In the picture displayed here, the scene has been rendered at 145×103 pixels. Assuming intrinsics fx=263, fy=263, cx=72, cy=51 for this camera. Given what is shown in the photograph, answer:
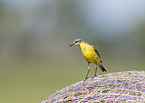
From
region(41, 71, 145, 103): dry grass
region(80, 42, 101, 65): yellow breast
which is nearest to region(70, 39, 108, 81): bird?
region(80, 42, 101, 65): yellow breast

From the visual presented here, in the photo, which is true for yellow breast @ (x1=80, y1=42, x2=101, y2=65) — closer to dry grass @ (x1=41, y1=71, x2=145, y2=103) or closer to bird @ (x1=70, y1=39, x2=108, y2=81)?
bird @ (x1=70, y1=39, x2=108, y2=81)

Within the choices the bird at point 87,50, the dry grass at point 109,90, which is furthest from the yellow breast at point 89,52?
the dry grass at point 109,90

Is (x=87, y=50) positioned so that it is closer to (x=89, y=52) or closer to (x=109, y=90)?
(x=89, y=52)

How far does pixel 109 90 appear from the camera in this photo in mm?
3195

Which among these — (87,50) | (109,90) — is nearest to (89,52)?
(87,50)

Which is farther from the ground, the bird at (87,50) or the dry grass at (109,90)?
the bird at (87,50)

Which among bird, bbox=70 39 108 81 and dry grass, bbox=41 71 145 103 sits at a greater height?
bird, bbox=70 39 108 81

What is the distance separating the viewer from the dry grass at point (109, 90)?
296 cm

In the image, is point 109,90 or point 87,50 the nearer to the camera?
point 109,90

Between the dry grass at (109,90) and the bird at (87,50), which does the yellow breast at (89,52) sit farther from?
the dry grass at (109,90)

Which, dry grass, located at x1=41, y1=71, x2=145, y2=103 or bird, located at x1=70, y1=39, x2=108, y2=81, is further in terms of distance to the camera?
bird, located at x1=70, y1=39, x2=108, y2=81

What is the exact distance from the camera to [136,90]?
10.2 ft

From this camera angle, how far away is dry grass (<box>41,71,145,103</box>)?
296cm

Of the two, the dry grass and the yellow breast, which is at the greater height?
the yellow breast
